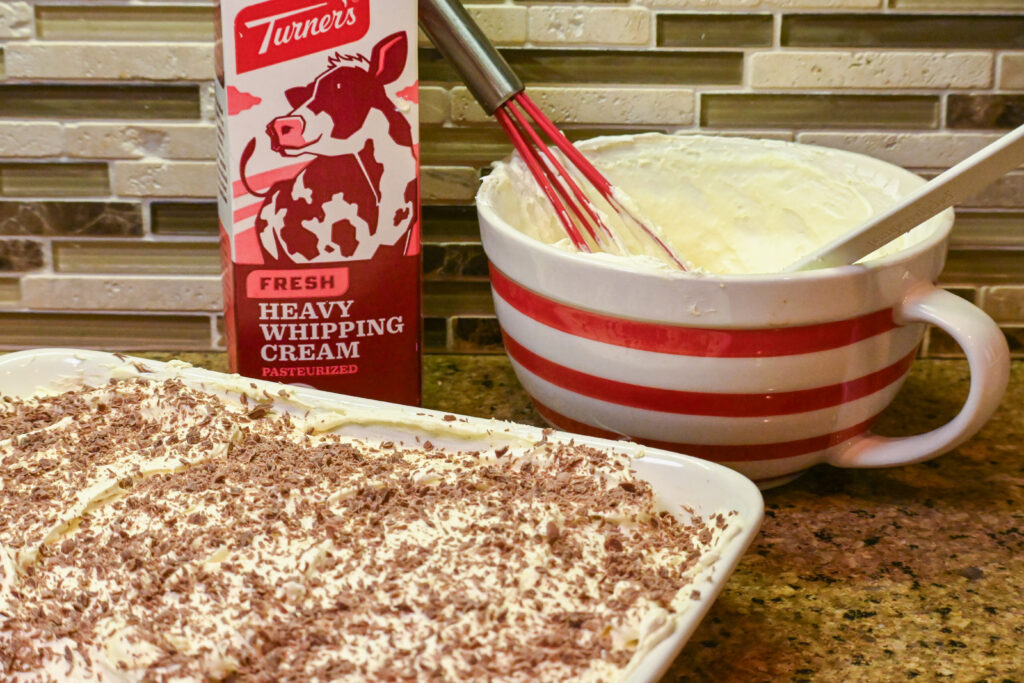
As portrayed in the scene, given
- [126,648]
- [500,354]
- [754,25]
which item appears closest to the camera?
[126,648]

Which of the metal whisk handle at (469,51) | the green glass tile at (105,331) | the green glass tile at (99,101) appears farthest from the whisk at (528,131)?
the green glass tile at (105,331)

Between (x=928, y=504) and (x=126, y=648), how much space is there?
0.50 meters

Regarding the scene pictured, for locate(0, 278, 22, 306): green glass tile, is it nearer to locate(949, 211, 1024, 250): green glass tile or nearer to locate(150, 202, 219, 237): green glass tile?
locate(150, 202, 219, 237): green glass tile

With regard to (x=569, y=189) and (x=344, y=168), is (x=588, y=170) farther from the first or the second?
(x=344, y=168)

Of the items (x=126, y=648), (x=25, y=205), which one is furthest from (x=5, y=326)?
(x=126, y=648)

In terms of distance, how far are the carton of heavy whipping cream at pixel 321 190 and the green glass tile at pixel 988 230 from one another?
1.46 feet

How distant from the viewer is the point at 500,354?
95cm

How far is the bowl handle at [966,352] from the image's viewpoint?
64 centimetres

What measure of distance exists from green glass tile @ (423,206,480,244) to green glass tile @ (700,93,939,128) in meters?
0.20

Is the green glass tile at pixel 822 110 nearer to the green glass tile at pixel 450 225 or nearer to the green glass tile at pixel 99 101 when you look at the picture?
the green glass tile at pixel 450 225

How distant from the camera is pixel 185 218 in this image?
89cm

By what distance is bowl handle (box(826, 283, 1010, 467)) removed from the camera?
25.3 inches

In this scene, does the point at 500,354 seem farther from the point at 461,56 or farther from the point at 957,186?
the point at 957,186

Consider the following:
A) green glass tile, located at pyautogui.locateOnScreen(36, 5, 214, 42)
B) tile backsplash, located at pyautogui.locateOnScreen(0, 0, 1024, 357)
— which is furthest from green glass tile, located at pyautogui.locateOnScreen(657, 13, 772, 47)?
green glass tile, located at pyautogui.locateOnScreen(36, 5, 214, 42)
